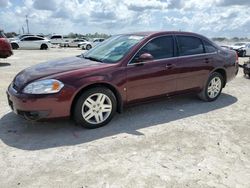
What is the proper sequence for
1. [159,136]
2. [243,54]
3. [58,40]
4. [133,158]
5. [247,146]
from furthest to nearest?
[58,40]
[243,54]
[159,136]
[247,146]
[133,158]

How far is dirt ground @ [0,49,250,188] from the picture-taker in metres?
3.01

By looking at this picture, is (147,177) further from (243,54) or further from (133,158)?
(243,54)

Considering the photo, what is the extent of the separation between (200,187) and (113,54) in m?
2.82

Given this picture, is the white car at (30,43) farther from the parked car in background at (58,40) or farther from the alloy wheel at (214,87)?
the alloy wheel at (214,87)

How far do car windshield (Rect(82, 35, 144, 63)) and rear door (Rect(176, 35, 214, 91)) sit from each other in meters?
0.96

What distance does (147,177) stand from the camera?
3.04 m

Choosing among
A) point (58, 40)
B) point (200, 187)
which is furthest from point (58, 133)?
point (58, 40)

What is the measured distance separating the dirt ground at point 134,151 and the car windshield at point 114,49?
1103mm

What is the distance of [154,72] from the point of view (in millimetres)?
4875

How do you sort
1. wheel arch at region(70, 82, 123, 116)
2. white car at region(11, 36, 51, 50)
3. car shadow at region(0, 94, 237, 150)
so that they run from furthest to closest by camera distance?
1. white car at region(11, 36, 51, 50)
2. wheel arch at region(70, 82, 123, 116)
3. car shadow at region(0, 94, 237, 150)

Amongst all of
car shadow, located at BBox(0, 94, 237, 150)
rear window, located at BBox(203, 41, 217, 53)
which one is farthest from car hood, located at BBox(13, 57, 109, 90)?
rear window, located at BBox(203, 41, 217, 53)

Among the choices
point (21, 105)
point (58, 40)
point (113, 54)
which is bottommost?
point (58, 40)

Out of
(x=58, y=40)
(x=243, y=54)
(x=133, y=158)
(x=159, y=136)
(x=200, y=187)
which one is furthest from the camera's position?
(x=58, y=40)

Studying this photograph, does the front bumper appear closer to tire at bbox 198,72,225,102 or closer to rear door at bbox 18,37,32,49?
tire at bbox 198,72,225,102
